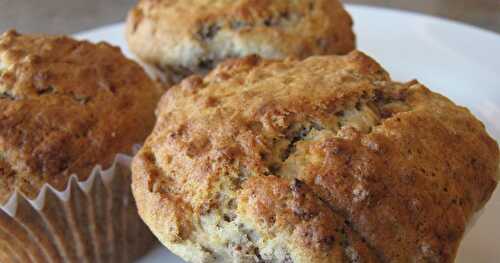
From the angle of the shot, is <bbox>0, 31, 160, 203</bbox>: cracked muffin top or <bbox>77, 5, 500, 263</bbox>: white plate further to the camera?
<bbox>77, 5, 500, 263</bbox>: white plate

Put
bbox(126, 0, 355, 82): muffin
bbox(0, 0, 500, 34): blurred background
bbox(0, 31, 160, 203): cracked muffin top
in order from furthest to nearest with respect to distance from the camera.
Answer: bbox(0, 0, 500, 34): blurred background
bbox(126, 0, 355, 82): muffin
bbox(0, 31, 160, 203): cracked muffin top

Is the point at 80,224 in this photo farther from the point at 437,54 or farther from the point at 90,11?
the point at 90,11

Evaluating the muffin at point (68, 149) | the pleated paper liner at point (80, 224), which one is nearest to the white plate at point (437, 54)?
the pleated paper liner at point (80, 224)

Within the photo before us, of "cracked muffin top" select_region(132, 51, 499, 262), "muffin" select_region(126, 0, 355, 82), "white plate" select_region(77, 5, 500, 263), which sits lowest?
"white plate" select_region(77, 5, 500, 263)

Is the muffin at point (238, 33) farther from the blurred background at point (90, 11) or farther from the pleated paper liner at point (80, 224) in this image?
the blurred background at point (90, 11)

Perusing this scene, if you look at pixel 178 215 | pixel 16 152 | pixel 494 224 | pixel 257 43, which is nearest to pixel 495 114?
pixel 494 224

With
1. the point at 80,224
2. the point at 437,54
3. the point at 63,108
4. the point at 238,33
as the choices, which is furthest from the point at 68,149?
the point at 437,54

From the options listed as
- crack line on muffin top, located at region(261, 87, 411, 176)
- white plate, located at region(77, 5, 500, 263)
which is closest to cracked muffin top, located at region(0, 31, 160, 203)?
white plate, located at region(77, 5, 500, 263)

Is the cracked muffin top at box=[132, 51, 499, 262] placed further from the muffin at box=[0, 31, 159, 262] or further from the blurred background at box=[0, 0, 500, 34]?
the blurred background at box=[0, 0, 500, 34]
